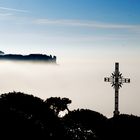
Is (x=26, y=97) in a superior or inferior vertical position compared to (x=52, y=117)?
superior

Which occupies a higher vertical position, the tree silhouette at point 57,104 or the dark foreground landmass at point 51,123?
the tree silhouette at point 57,104

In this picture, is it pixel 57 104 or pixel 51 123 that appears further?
pixel 57 104

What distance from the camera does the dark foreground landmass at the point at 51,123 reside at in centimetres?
5469

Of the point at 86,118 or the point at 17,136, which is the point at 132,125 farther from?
the point at 17,136

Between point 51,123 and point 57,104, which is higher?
point 57,104

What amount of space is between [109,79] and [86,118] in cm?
2894

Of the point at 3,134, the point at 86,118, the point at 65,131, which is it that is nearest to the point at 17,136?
the point at 3,134

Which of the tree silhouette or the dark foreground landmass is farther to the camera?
the tree silhouette

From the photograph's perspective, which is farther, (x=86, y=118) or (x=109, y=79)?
(x=109, y=79)

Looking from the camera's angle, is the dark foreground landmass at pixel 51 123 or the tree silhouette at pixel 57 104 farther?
the tree silhouette at pixel 57 104

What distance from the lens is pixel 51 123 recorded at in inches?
2591

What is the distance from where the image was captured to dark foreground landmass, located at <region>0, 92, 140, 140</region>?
179 feet

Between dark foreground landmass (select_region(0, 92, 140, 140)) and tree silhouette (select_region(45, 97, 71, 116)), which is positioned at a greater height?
tree silhouette (select_region(45, 97, 71, 116))

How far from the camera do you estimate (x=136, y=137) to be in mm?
82938
